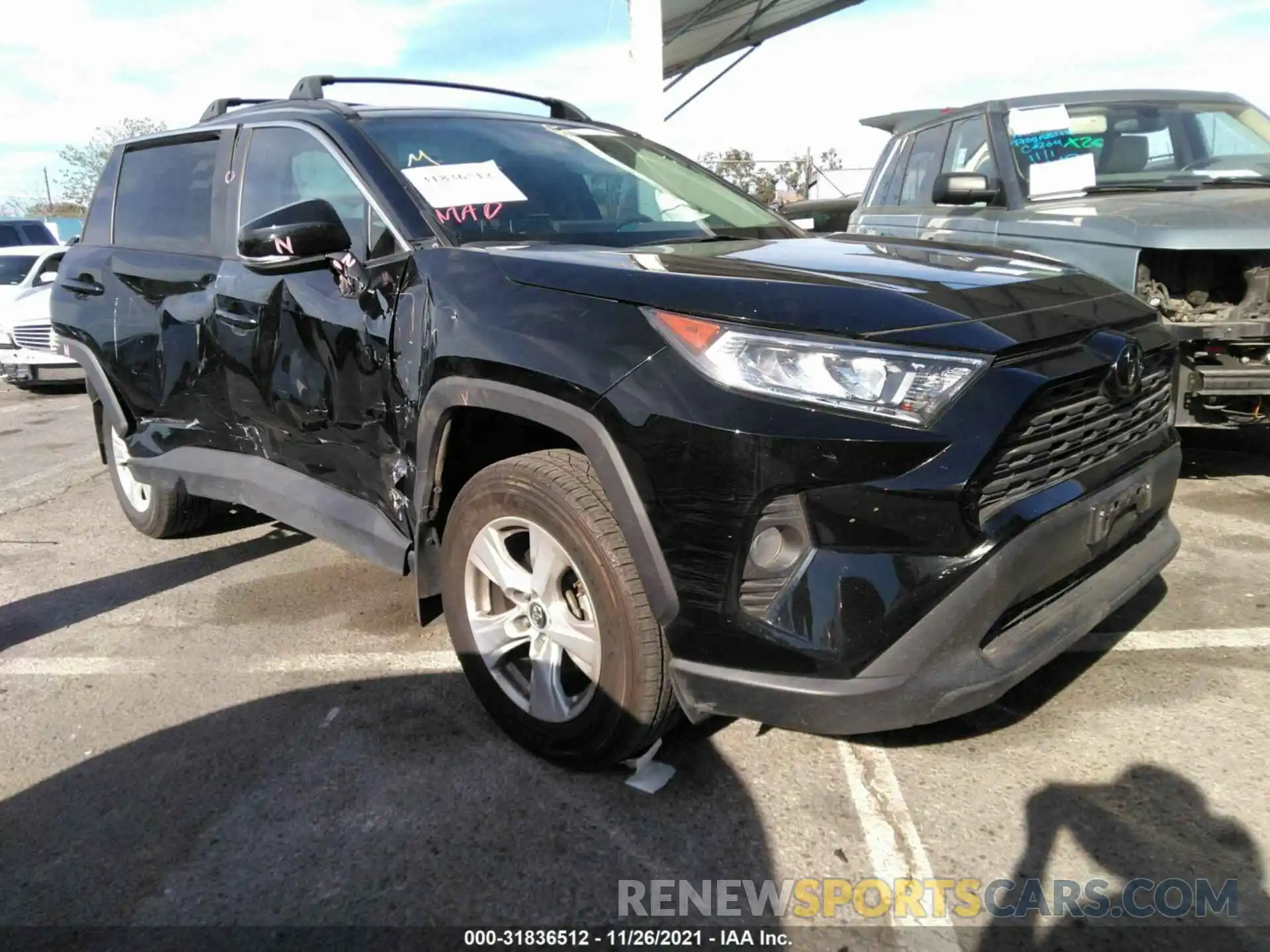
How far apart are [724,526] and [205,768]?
182 centimetres

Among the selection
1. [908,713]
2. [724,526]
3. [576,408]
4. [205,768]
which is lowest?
[205,768]

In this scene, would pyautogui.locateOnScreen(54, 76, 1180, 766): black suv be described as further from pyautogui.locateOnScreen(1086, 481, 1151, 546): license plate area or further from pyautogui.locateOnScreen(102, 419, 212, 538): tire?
pyautogui.locateOnScreen(102, 419, 212, 538): tire

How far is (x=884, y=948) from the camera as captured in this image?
2055 millimetres

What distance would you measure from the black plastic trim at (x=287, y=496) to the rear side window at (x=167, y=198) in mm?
900

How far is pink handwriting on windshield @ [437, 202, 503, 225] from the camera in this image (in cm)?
296

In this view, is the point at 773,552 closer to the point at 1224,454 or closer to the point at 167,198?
the point at 167,198

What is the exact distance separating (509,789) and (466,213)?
1.74 meters

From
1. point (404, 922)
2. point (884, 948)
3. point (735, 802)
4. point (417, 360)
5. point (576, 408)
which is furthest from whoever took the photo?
point (417, 360)

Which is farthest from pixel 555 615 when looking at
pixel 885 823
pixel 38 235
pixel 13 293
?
pixel 38 235

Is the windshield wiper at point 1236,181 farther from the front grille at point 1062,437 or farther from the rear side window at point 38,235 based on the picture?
the rear side window at point 38,235

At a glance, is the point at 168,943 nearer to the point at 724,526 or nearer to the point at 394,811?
the point at 394,811

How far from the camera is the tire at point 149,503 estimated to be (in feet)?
15.7

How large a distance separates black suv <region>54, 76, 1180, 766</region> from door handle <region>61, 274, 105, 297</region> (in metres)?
1.13

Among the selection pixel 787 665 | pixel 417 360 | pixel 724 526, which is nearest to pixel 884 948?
pixel 787 665
